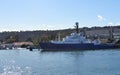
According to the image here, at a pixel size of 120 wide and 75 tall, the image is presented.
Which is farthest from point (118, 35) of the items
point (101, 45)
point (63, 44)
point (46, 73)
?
point (46, 73)

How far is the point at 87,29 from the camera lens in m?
194

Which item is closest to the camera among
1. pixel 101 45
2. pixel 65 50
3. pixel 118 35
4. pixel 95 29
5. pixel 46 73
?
pixel 46 73

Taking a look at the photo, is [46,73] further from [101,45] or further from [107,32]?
[107,32]

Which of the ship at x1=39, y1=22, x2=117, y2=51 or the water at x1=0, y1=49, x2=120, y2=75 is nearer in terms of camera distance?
the water at x1=0, y1=49, x2=120, y2=75

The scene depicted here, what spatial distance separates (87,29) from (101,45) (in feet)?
257

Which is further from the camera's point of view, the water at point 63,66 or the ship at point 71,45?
the ship at point 71,45

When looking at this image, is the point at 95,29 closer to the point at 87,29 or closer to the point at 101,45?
the point at 87,29

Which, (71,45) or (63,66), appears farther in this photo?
(71,45)

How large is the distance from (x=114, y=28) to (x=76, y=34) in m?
77.9

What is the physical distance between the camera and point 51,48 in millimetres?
109125

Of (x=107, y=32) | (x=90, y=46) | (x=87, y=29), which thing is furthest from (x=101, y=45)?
(x=87, y=29)

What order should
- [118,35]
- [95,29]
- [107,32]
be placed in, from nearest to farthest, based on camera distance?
[118,35], [107,32], [95,29]

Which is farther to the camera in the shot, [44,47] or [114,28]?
[114,28]

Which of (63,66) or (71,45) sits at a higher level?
(71,45)
